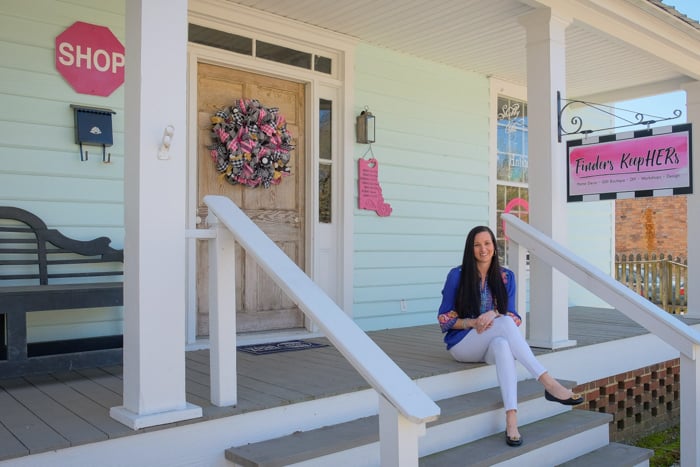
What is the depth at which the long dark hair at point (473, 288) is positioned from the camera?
3.48 metres

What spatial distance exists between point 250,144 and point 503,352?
2303 mm

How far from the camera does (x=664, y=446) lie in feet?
15.0

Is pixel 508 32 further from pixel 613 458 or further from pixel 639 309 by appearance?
pixel 613 458

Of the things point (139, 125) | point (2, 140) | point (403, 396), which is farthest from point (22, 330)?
point (403, 396)

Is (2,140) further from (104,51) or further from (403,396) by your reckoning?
(403,396)

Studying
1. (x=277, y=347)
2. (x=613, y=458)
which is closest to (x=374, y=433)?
(x=613, y=458)

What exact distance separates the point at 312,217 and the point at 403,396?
3140mm

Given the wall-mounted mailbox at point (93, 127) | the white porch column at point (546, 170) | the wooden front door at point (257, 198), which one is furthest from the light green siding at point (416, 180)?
the wall-mounted mailbox at point (93, 127)

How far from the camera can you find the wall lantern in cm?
515

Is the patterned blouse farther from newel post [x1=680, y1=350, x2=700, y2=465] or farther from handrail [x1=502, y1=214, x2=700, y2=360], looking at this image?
newel post [x1=680, y1=350, x2=700, y2=465]

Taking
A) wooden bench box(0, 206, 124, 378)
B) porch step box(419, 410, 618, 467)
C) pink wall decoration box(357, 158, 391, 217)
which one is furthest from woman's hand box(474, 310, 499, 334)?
pink wall decoration box(357, 158, 391, 217)

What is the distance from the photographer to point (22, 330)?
3.13 metres

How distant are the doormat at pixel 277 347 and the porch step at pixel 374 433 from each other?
1248mm

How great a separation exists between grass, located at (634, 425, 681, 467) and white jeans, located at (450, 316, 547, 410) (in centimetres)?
163
